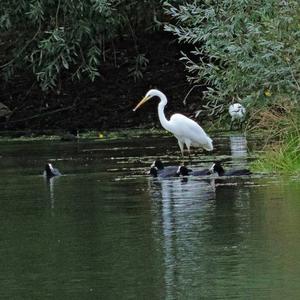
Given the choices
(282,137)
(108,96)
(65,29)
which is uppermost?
(65,29)

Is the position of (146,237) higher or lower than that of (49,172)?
lower

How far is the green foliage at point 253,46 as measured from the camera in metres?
17.8

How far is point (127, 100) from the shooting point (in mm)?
33688

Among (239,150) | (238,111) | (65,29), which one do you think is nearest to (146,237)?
(238,111)

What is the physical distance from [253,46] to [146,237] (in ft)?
23.1

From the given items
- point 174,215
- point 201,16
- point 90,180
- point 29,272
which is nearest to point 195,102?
point 201,16

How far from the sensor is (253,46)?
61.1 feet

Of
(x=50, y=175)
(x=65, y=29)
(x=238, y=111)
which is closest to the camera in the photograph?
(x=50, y=175)

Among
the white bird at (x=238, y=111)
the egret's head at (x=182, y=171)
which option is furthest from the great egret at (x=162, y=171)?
the white bird at (x=238, y=111)

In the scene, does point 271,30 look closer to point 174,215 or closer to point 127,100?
point 174,215

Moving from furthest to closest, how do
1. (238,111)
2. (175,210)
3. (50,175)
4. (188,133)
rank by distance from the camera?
(188,133), (238,111), (50,175), (175,210)

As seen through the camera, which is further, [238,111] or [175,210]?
[238,111]

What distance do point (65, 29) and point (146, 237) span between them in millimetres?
19470

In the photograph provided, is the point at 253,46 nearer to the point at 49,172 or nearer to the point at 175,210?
the point at 49,172
